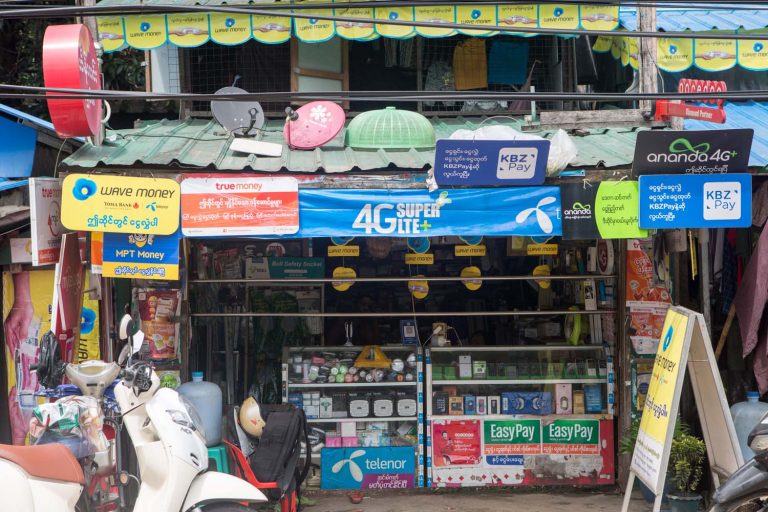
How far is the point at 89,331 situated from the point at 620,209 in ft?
16.4

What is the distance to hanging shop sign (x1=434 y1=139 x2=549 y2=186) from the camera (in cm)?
704

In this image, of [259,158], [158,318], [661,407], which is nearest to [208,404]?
[158,318]

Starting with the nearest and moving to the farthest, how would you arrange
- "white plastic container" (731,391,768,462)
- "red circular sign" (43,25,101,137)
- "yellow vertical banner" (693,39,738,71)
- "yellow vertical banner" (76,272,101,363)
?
"red circular sign" (43,25,101,137) < "white plastic container" (731,391,768,462) < "yellow vertical banner" (76,272,101,363) < "yellow vertical banner" (693,39,738,71)

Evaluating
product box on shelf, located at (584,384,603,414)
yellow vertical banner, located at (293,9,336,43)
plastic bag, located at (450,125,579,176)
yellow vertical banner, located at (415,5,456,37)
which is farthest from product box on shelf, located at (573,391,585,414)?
yellow vertical banner, located at (293,9,336,43)

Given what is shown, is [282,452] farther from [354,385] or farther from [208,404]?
[354,385]

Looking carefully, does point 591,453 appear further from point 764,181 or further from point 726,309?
point 764,181

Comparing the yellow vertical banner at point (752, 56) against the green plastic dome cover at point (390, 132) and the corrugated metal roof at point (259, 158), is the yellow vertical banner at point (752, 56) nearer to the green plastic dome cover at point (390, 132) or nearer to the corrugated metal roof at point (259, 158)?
the corrugated metal roof at point (259, 158)

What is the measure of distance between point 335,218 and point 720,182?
127 inches

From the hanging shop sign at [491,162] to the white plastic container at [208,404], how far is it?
2.96 metres

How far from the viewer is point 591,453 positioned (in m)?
8.74

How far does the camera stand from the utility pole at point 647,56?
313 inches

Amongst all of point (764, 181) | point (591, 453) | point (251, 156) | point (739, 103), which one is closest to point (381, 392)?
point (591, 453)

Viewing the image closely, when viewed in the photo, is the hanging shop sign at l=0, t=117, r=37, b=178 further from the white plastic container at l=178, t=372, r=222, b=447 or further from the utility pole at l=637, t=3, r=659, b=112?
the utility pole at l=637, t=3, r=659, b=112

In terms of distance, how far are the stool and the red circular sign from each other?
119 inches
